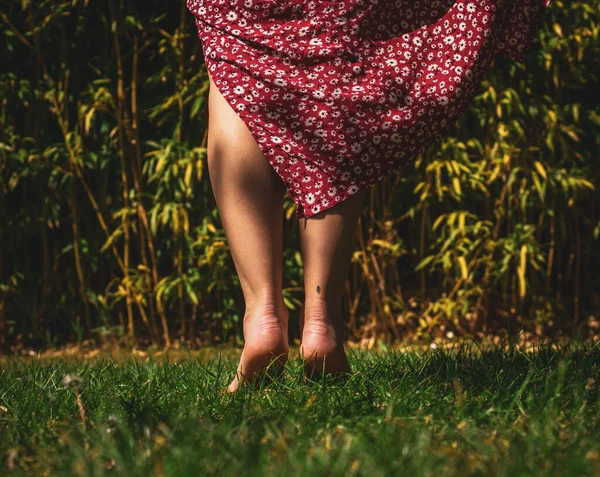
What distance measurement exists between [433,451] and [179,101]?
7.62ft

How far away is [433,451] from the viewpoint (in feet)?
2.99

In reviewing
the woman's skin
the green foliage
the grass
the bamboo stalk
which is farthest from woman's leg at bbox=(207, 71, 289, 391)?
the bamboo stalk

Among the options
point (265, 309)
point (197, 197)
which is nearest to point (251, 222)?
point (265, 309)

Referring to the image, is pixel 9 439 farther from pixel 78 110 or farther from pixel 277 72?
pixel 78 110

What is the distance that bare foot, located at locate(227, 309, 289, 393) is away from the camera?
1.36 m

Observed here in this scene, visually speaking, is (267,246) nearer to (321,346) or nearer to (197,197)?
(321,346)

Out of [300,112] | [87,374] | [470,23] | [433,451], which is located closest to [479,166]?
[470,23]

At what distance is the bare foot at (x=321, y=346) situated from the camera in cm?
136

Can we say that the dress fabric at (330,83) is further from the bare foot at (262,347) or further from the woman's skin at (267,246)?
the bare foot at (262,347)

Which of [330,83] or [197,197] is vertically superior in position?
[330,83]

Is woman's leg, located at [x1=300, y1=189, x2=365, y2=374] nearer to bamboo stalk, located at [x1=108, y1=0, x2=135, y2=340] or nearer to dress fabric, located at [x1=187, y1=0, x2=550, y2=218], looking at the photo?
dress fabric, located at [x1=187, y1=0, x2=550, y2=218]

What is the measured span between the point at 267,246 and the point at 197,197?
1.71m

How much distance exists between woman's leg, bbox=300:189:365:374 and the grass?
7 cm

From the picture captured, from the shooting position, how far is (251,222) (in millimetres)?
1404
